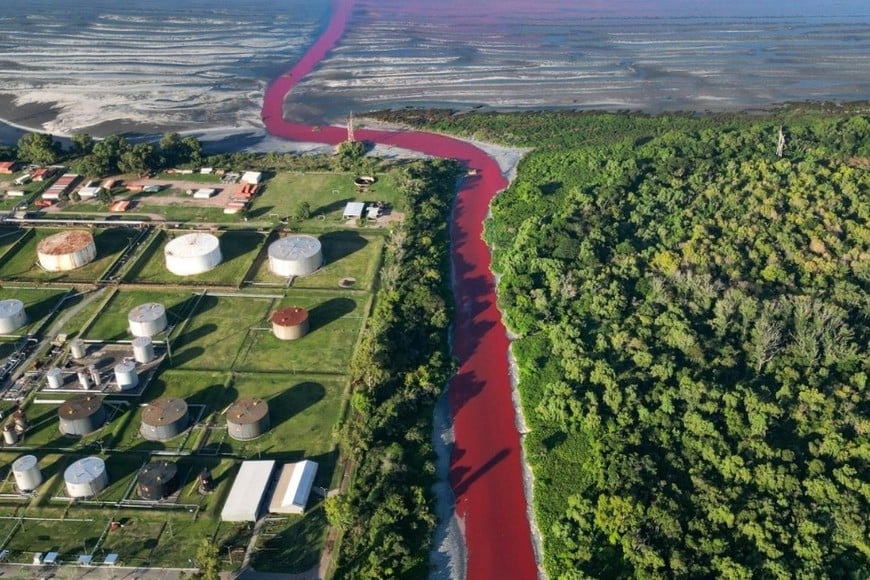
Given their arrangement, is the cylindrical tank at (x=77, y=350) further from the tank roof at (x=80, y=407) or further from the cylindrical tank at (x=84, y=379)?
the tank roof at (x=80, y=407)

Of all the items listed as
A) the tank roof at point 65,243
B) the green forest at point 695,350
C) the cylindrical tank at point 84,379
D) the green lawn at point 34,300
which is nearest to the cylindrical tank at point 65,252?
the tank roof at point 65,243

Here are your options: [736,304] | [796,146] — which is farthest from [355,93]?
[736,304]

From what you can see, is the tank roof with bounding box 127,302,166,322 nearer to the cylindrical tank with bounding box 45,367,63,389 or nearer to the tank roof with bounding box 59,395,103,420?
the cylindrical tank with bounding box 45,367,63,389

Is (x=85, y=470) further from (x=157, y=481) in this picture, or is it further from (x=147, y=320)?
(x=147, y=320)

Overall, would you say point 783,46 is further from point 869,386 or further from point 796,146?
point 869,386

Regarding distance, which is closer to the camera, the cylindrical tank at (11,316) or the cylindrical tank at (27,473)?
the cylindrical tank at (27,473)

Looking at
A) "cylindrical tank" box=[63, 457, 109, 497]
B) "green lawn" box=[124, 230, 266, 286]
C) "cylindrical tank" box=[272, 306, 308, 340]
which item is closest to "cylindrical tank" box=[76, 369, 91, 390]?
"cylindrical tank" box=[63, 457, 109, 497]
